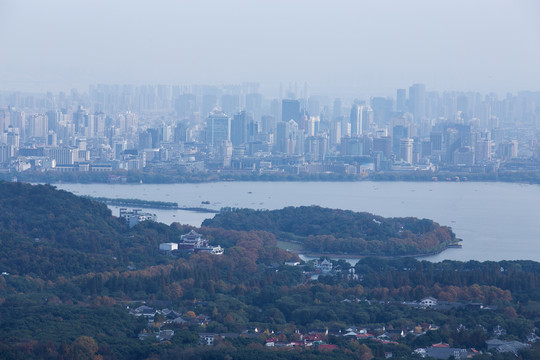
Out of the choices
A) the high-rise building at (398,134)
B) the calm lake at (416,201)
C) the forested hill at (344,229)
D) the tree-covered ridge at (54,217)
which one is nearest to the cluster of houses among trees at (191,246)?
the tree-covered ridge at (54,217)

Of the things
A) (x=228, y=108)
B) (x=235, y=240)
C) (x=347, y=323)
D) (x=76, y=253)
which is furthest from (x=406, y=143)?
(x=347, y=323)

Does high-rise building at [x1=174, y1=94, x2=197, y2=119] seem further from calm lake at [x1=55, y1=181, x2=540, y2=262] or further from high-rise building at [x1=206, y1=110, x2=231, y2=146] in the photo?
calm lake at [x1=55, y1=181, x2=540, y2=262]

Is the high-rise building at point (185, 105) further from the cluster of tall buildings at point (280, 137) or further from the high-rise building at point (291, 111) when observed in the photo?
the high-rise building at point (291, 111)

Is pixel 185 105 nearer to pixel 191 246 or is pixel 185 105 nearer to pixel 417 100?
pixel 417 100

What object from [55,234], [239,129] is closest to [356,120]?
[239,129]

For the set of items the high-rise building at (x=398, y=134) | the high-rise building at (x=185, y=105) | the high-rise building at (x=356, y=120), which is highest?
the high-rise building at (x=185, y=105)

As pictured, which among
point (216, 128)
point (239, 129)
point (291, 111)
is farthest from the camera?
point (291, 111)
